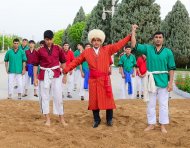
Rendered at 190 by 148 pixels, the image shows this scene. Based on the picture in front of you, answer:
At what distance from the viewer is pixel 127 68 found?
12.7 metres

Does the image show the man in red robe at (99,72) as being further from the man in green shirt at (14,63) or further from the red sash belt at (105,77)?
the man in green shirt at (14,63)

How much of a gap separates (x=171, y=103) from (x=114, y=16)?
90.1 ft

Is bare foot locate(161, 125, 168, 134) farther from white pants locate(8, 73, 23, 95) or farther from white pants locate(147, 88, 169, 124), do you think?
white pants locate(8, 73, 23, 95)

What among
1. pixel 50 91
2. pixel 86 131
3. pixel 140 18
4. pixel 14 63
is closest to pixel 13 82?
pixel 14 63


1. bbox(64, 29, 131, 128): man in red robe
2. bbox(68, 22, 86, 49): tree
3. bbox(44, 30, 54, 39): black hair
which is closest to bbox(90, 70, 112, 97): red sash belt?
bbox(64, 29, 131, 128): man in red robe

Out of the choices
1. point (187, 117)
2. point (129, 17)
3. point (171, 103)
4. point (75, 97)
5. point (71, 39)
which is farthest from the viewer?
point (71, 39)

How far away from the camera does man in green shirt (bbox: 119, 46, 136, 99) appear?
12.6m

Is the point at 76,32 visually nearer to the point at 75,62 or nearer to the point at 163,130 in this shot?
the point at 75,62

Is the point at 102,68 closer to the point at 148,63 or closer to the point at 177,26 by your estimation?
the point at 148,63

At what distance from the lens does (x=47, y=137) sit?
6.74 metres

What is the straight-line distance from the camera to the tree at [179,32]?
31281 millimetres

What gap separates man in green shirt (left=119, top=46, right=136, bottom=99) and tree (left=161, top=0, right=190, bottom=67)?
18896 mm

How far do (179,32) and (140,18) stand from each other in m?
5.47

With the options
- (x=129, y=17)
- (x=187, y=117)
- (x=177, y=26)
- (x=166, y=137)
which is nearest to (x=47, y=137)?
(x=166, y=137)
